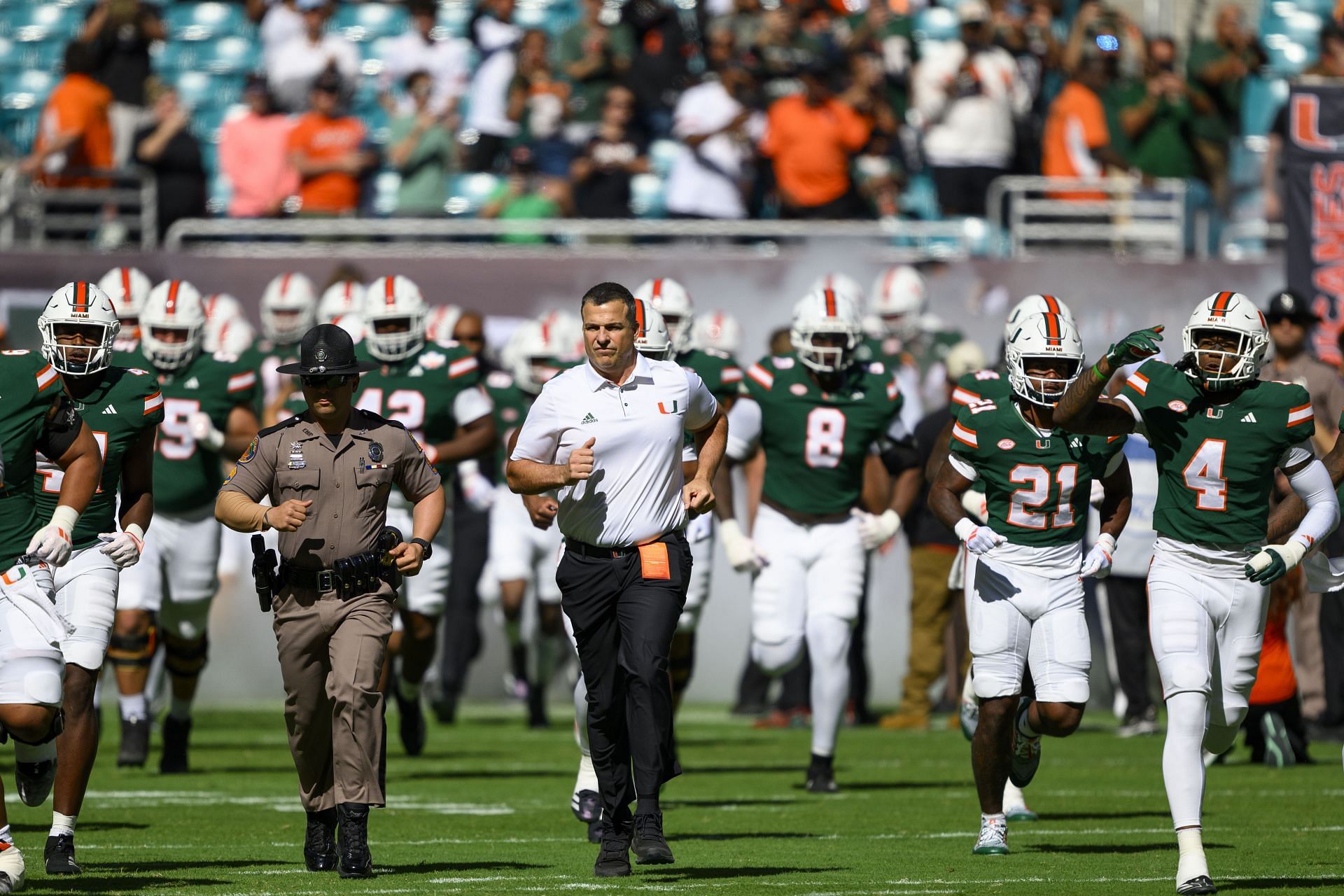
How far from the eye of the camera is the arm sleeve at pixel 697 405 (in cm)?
773

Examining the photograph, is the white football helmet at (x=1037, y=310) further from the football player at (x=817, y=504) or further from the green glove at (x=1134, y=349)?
the football player at (x=817, y=504)

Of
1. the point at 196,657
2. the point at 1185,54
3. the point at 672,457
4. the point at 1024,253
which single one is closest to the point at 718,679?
the point at 1024,253

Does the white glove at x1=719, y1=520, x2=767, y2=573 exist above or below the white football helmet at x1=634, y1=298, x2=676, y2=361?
below

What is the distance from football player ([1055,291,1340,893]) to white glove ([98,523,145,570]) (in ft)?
10.2

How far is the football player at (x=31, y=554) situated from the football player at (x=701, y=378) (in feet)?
10.7

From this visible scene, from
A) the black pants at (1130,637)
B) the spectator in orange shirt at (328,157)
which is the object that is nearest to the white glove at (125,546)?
the black pants at (1130,637)

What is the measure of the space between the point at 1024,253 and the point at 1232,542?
27.7ft

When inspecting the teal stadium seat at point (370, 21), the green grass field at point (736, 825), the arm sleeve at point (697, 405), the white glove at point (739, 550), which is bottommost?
the green grass field at point (736, 825)

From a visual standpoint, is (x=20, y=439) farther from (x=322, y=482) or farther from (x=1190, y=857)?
(x=1190, y=857)

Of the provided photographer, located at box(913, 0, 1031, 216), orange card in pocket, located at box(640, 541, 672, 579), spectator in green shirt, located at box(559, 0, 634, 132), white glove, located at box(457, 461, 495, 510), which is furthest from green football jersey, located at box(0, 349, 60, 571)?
spectator in green shirt, located at box(559, 0, 634, 132)

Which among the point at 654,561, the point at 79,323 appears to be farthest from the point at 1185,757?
the point at 79,323

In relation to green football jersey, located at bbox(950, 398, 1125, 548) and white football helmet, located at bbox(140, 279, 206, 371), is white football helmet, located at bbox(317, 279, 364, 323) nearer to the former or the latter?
white football helmet, located at bbox(140, 279, 206, 371)

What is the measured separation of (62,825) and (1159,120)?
11.3m

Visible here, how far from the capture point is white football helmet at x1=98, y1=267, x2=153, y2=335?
11.5 meters
